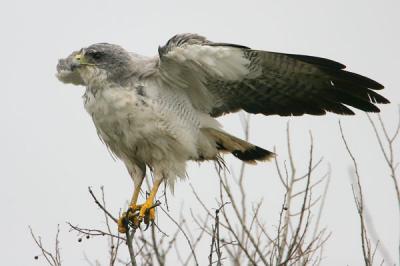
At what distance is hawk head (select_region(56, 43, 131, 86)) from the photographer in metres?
6.16

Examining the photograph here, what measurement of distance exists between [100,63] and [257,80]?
140 centimetres

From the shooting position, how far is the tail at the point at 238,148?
21.7ft

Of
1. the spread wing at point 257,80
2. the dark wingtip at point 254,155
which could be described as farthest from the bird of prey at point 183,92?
the dark wingtip at point 254,155

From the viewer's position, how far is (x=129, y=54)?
6324 millimetres

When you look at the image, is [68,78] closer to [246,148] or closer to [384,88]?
[246,148]

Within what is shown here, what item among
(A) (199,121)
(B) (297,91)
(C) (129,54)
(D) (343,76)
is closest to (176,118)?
(A) (199,121)

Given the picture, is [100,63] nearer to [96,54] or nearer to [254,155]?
[96,54]

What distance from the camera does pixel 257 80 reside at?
6195 mm

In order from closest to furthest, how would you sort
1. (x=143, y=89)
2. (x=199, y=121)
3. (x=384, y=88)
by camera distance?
(x=384, y=88)
(x=143, y=89)
(x=199, y=121)

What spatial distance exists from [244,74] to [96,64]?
133 centimetres

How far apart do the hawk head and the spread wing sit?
0.37 meters

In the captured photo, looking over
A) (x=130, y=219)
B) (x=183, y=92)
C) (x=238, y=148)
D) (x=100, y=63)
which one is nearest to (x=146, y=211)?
(x=130, y=219)

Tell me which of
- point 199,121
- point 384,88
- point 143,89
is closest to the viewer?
point 384,88

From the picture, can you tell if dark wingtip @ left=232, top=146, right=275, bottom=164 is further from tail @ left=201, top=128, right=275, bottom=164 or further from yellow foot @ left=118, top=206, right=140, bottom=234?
yellow foot @ left=118, top=206, right=140, bottom=234
